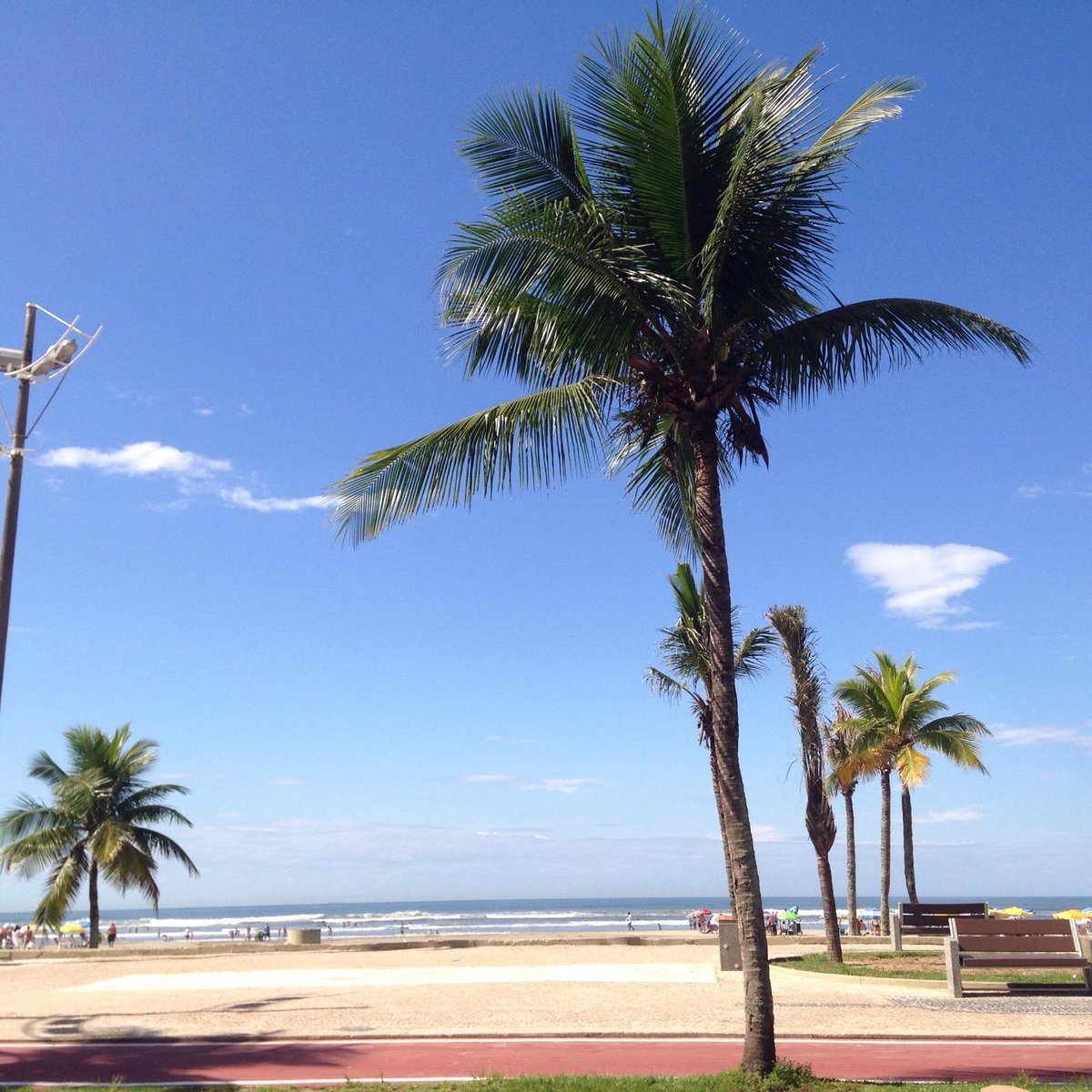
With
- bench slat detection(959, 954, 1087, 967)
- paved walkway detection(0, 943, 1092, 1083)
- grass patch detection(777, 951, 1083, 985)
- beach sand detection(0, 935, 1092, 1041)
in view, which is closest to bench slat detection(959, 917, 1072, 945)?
bench slat detection(959, 954, 1087, 967)

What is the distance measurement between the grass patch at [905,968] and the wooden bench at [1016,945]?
175cm

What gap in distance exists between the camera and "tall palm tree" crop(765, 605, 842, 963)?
17.7m

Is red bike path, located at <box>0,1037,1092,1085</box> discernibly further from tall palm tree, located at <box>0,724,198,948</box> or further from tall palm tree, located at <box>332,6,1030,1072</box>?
tall palm tree, located at <box>0,724,198,948</box>

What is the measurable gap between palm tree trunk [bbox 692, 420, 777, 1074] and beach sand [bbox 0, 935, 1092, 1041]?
3083mm

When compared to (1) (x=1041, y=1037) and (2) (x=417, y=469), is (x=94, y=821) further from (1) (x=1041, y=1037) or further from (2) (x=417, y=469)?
(1) (x=1041, y=1037)

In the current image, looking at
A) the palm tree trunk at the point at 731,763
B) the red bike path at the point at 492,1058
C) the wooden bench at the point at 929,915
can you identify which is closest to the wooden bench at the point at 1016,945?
the red bike path at the point at 492,1058

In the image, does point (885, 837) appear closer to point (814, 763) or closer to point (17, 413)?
point (814, 763)

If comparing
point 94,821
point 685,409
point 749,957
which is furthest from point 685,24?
point 94,821

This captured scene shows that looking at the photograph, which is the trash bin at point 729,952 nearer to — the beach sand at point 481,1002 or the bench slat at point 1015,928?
the beach sand at point 481,1002

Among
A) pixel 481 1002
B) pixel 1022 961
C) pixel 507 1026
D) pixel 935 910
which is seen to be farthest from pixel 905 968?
pixel 507 1026

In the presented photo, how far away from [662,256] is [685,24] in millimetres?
1919

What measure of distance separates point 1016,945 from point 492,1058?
6504 mm

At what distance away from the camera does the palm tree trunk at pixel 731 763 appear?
8062 millimetres

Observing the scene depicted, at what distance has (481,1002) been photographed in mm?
13711
